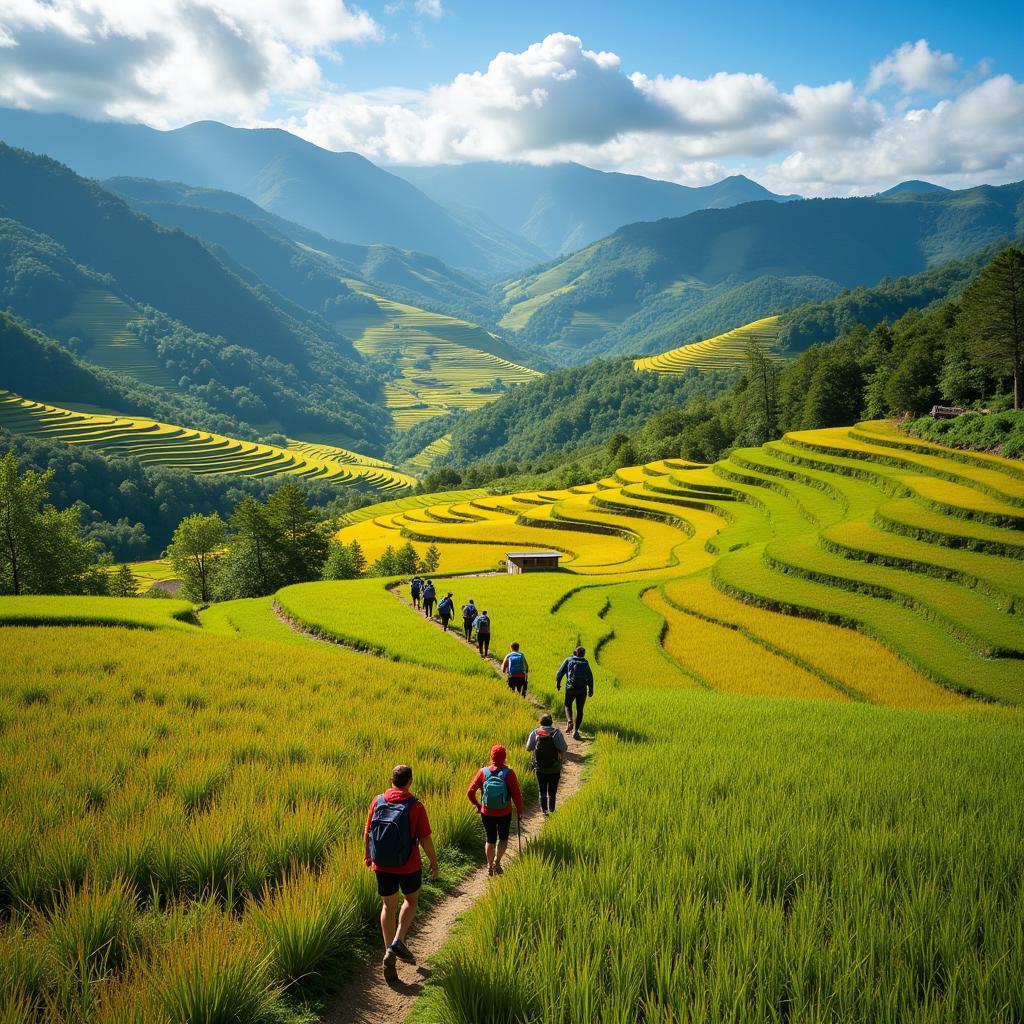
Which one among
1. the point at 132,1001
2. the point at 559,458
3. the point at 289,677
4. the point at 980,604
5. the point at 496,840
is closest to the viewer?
the point at 132,1001

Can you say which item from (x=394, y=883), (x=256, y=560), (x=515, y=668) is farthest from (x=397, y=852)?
(x=256, y=560)

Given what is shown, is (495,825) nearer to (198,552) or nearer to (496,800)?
(496,800)

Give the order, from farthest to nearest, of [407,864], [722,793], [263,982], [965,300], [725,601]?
[965,300] < [725,601] < [722,793] < [407,864] < [263,982]

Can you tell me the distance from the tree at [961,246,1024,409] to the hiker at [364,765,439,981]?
174 feet

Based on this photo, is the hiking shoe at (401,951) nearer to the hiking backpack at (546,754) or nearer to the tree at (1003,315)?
the hiking backpack at (546,754)

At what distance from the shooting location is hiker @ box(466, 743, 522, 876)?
22.9 feet

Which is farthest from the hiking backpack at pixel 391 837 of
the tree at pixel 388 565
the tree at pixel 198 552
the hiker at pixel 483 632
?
the tree at pixel 198 552

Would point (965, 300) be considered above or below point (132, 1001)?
above

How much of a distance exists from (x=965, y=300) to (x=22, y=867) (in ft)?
222

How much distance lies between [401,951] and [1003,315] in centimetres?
5505

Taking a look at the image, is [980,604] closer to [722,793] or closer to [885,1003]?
[722,793]

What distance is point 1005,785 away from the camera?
8867mm

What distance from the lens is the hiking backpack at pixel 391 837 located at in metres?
5.47

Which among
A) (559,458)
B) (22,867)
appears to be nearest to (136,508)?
(559,458)
